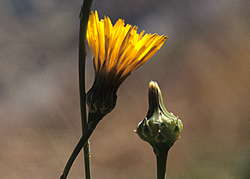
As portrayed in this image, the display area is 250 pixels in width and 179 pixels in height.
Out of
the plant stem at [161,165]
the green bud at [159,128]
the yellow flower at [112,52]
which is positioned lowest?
the plant stem at [161,165]

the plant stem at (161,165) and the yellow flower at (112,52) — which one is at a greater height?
the yellow flower at (112,52)

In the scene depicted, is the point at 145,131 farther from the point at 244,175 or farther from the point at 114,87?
the point at 244,175

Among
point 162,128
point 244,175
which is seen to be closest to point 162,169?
point 162,128

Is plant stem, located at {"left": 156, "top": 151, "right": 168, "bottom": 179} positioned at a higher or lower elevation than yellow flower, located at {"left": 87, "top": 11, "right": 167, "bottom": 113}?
lower

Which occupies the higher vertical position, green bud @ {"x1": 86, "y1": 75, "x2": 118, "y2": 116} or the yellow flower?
the yellow flower

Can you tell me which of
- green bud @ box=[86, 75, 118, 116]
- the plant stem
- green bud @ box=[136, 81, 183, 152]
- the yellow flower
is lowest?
the plant stem

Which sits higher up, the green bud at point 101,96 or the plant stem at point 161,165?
the green bud at point 101,96

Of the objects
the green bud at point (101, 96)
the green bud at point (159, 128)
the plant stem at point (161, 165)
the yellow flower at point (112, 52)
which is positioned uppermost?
the yellow flower at point (112, 52)

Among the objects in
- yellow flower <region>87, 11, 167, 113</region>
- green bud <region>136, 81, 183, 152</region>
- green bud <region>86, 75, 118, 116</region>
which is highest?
yellow flower <region>87, 11, 167, 113</region>
